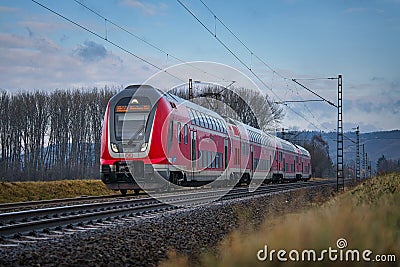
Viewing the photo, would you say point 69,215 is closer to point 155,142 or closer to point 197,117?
point 155,142

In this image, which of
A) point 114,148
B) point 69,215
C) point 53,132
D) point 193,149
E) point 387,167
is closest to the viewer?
point 69,215

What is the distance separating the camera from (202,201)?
816 inches

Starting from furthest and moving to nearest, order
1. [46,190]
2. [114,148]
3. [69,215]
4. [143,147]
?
[46,190] → [114,148] → [143,147] → [69,215]

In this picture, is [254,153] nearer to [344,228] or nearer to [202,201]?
[202,201]

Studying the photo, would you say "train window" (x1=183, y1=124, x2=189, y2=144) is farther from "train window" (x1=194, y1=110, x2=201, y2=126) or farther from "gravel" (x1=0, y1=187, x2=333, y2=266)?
"gravel" (x1=0, y1=187, x2=333, y2=266)

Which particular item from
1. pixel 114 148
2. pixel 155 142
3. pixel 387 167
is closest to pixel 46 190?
pixel 114 148

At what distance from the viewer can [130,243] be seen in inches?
389

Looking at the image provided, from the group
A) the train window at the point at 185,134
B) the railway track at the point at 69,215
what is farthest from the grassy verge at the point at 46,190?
the railway track at the point at 69,215

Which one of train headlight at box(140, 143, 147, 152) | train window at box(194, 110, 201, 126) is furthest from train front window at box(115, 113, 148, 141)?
train window at box(194, 110, 201, 126)

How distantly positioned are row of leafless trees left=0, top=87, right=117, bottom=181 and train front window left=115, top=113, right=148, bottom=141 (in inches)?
1355

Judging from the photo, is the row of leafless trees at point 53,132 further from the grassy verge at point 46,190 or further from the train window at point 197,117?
the train window at point 197,117

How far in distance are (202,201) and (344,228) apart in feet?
43.9

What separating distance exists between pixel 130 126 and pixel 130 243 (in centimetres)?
1120

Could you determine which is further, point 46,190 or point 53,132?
point 53,132
